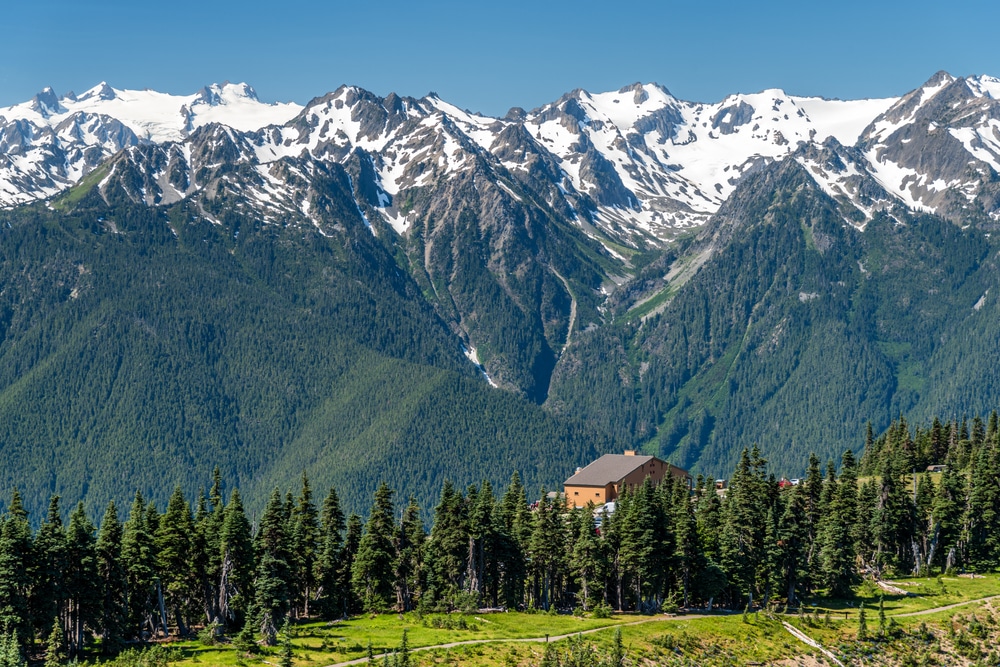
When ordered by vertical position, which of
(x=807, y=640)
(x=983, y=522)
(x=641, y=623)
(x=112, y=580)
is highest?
A: (x=983, y=522)

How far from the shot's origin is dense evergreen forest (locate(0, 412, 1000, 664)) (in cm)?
11038

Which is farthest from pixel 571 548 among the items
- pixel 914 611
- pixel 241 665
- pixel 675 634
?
pixel 241 665

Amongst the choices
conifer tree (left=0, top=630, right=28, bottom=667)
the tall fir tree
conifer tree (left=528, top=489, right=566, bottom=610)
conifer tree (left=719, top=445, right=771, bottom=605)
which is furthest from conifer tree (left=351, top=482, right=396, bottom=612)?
conifer tree (left=0, top=630, right=28, bottom=667)

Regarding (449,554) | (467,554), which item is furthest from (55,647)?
(467,554)

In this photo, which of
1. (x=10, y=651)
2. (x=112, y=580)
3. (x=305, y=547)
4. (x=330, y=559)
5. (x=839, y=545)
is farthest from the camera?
(x=839, y=545)

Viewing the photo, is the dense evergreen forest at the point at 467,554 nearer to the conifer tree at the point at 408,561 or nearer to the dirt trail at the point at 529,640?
the conifer tree at the point at 408,561

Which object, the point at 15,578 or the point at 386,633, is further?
the point at 386,633

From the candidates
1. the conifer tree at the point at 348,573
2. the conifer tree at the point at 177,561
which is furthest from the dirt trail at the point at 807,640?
the conifer tree at the point at 177,561

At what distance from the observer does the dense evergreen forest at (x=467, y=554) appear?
362ft

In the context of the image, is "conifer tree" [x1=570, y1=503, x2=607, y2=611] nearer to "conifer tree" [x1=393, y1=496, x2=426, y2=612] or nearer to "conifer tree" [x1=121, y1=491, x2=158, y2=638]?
"conifer tree" [x1=393, y1=496, x2=426, y2=612]

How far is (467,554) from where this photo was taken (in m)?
134

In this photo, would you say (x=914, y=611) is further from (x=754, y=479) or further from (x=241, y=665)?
(x=241, y=665)

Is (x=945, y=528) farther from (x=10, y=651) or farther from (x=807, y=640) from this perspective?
(x=10, y=651)

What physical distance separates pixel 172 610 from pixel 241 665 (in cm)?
2623
